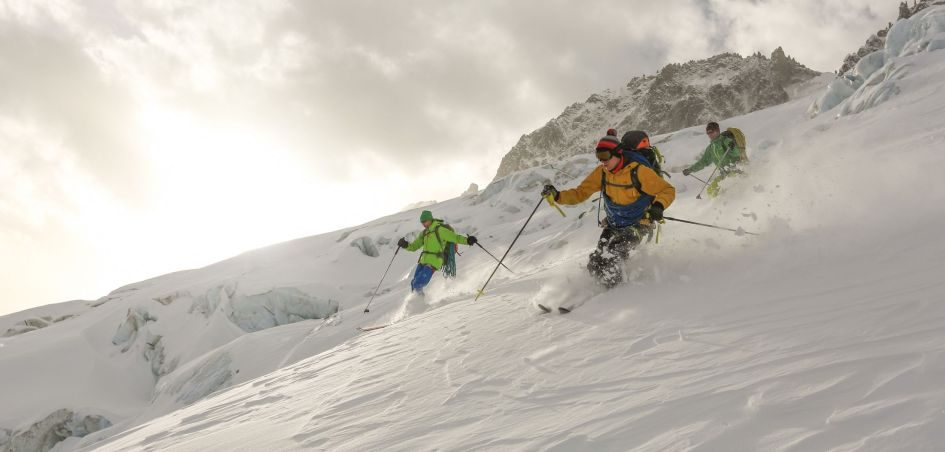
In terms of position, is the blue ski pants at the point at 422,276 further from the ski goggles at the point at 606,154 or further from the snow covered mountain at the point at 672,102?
the snow covered mountain at the point at 672,102

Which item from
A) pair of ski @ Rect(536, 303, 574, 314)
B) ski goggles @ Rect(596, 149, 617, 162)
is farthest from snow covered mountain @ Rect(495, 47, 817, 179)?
pair of ski @ Rect(536, 303, 574, 314)

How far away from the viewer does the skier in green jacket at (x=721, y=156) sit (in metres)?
10.3

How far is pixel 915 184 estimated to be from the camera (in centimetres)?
463

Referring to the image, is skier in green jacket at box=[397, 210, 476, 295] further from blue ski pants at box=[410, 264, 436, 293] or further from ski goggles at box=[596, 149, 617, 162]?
ski goggles at box=[596, 149, 617, 162]

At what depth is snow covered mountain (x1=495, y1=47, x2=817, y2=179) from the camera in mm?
147250

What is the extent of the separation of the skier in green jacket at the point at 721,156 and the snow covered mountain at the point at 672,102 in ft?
434

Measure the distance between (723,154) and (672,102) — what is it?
165m

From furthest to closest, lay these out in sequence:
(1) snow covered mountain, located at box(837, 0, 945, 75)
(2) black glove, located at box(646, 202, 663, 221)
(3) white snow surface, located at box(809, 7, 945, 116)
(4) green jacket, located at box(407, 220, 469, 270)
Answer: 1. (1) snow covered mountain, located at box(837, 0, 945, 75)
2. (3) white snow surface, located at box(809, 7, 945, 116)
3. (4) green jacket, located at box(407, 220, 469, 270)
4. (2) black glove, located at box(646, 202, 663, 221)

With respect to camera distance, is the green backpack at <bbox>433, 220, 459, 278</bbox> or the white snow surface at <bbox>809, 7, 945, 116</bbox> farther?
the white snow surface at <bbox>809, 7, 945, 116</bbox>

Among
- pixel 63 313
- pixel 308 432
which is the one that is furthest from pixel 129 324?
pixel 308 432

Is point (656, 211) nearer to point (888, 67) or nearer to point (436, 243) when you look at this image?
point (436, 243)

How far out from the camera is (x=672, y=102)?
158 meters

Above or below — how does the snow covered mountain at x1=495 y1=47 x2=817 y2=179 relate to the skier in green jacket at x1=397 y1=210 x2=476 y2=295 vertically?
above

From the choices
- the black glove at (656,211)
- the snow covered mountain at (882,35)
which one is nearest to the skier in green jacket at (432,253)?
the black glove at (656,211)
